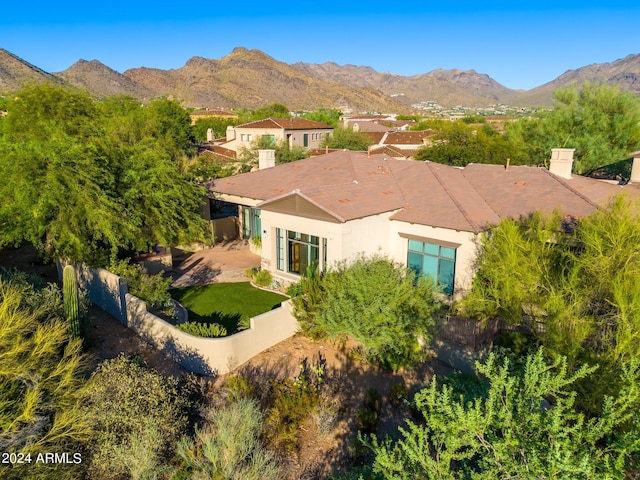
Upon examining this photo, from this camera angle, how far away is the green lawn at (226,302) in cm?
1792

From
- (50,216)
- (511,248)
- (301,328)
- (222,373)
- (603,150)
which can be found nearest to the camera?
(511,248)

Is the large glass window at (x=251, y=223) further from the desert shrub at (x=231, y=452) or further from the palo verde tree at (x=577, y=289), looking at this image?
the desert shrub at (x=231, y=452)

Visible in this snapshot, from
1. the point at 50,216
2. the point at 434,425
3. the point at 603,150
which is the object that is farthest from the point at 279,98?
the point at 434,425

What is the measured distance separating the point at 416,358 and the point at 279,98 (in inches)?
7238

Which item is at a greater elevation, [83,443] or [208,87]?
[208,87]

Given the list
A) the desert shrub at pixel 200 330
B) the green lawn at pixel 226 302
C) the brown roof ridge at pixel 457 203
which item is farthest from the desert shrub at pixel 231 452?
the brown roof ridge at pixel 457 203

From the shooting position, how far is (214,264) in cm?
2420

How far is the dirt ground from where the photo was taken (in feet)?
40.2

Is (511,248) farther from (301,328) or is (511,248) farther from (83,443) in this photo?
(83,443)

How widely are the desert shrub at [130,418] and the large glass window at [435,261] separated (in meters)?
11.3

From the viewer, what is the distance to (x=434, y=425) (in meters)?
7.29

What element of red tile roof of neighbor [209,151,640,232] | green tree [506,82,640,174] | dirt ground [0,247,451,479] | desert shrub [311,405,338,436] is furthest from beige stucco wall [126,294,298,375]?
green tree [506,82,640,174]

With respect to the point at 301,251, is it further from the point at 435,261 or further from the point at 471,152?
the point at 471,152

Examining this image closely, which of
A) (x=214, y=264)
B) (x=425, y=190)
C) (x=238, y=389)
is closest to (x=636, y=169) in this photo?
(x=425, y=190)
